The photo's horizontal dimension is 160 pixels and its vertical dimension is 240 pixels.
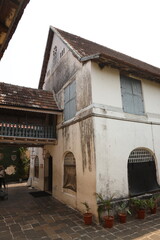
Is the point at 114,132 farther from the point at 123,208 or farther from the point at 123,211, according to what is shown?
the point at 123,211

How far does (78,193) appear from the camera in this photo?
7.91m

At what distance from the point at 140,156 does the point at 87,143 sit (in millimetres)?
3024

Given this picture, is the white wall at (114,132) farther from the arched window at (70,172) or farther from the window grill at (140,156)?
the arched window at (70,172)

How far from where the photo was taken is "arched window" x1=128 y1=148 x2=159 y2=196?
7.86 m

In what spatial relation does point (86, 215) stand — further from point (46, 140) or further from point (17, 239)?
point (46, 140)

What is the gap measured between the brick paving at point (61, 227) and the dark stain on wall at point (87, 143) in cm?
220

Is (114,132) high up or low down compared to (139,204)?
up

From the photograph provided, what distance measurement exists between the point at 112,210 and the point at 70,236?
6.87ft

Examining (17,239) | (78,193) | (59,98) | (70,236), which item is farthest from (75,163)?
(59,98)

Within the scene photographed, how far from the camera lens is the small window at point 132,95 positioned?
8672 millimetres

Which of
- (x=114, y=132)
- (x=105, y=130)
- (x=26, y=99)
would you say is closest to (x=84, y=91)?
(x=105, y=130)

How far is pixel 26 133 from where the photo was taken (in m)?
9.84

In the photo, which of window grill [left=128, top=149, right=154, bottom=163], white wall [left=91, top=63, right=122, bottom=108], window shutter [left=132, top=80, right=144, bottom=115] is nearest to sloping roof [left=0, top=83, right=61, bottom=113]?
white wall [left=91, top=63, right=122, bottom=108]

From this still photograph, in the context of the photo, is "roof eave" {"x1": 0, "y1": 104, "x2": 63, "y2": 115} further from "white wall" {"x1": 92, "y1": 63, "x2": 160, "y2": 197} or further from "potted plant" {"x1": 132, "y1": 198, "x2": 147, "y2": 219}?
"potted plant" {"x1": 132, "y1": 198, "x2": 147, "y2": 219}
